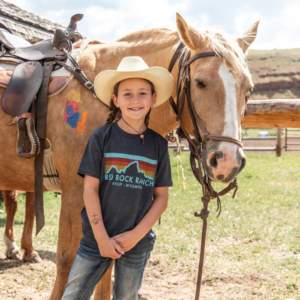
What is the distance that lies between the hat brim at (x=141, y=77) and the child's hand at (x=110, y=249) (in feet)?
2.81

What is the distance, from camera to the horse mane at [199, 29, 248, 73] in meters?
1.68

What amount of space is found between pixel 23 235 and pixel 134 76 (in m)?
3.02

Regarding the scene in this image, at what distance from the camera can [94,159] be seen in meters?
1.57

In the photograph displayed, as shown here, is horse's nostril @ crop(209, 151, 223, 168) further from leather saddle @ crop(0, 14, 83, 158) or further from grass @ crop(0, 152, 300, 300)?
leather saddle @ crop(0, 14, 83, 158)

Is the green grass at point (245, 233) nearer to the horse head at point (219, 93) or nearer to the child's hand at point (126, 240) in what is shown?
the horse head at point (219, 93)

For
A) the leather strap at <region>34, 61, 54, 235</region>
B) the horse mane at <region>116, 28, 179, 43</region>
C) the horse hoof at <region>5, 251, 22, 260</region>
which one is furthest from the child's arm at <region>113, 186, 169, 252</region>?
the horse hoof at <region>5, 251, 22, 260</region>

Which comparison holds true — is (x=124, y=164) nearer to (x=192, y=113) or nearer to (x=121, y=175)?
(x=121, y=175)

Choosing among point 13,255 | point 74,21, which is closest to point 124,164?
point 74,21

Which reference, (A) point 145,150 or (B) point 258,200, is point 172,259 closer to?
(A) point 145,150

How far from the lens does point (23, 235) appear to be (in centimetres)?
383

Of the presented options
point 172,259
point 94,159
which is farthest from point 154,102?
point 172,259

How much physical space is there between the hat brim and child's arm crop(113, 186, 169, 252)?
23.2 inches

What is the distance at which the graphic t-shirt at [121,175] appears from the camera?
1559 millimetres

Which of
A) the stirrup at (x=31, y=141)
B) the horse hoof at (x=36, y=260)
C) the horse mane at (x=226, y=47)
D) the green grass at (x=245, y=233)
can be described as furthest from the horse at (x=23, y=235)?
the horse mane at (x=226, y=47)
